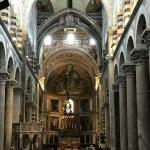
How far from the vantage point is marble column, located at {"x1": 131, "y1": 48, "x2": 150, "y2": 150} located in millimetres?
19883

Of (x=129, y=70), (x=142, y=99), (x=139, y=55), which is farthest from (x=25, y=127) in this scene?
(x=139, y=55)

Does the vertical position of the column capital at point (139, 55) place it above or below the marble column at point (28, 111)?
above

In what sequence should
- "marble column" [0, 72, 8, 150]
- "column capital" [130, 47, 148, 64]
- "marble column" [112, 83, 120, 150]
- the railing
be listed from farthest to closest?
"marble column" [112, 83, 120, 150] → the railing → "marble column" [0, 72, 8, 150] → "column capital" [130, 47, 148, 64]

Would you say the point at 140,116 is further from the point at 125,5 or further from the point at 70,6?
the point at 70,6

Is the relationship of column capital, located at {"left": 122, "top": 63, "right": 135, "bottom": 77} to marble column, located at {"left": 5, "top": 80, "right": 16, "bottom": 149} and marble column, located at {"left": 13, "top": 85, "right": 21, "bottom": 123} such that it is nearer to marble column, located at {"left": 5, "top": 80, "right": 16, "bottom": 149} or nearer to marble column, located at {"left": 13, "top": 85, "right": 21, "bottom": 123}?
marble column, located at {"left": 5, "top": 80, "right": 16, "bottom": 149}

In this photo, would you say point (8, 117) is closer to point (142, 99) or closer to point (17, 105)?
point (17, 105)

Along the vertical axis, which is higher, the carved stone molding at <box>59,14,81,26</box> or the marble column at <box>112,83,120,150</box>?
the carved stone molding at <box>59,14,81,26</box>

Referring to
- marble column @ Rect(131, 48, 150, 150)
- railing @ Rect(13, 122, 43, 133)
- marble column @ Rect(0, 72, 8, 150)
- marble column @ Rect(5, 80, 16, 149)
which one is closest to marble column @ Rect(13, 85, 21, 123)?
railing @ Rect(13, 122, 43, 133)

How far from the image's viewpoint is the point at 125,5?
89.2 feet

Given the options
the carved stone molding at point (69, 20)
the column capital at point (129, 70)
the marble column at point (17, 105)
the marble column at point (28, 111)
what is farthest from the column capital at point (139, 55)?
the carved stone molding at point (69, 20)

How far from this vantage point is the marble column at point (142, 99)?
19883 millimetres

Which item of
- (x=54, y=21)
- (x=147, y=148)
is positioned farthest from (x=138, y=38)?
(x=54, y=21)

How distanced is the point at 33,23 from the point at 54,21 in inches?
124

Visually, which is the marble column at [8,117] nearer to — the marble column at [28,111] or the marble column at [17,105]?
the marble column at [17,105]
